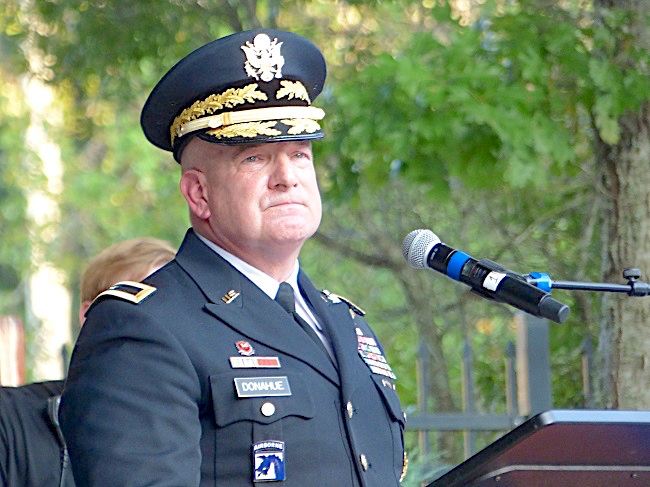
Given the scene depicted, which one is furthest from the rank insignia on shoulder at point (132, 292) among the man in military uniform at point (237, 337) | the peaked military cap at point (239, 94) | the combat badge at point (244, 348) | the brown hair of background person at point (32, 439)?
the brown hair of background person at point (32, 439)

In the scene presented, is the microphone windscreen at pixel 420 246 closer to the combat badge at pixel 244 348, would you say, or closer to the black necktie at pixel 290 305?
the black necktie at pixel 290 305

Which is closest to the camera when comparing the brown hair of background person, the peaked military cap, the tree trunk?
the peaked military cap

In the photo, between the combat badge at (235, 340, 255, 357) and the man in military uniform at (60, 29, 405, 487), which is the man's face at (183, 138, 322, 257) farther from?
the combat badge at (235, 340, 255, 357)

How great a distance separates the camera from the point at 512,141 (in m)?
4.46

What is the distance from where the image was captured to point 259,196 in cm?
247

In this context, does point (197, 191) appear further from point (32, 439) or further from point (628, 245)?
point (628, 245)

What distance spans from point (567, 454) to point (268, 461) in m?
0.60

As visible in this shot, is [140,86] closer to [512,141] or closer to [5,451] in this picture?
[512,141]

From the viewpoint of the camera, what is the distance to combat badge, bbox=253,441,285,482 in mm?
2287

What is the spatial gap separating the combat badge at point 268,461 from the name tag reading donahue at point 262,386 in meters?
0.10

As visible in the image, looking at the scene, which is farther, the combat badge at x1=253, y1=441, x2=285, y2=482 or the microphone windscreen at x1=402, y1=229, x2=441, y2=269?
the microphone windscreen at x1=402, y1=229, x2=441, y2=269

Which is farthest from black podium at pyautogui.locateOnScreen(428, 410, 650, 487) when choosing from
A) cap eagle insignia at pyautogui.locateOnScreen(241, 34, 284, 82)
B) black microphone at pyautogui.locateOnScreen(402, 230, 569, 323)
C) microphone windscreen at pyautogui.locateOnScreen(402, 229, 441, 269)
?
cap eagle insignia at pyautogui.locateOnScreen(241, 34, 284, 82)

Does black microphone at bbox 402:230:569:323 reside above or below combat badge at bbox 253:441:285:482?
above


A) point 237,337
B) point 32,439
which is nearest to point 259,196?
point 237,337
